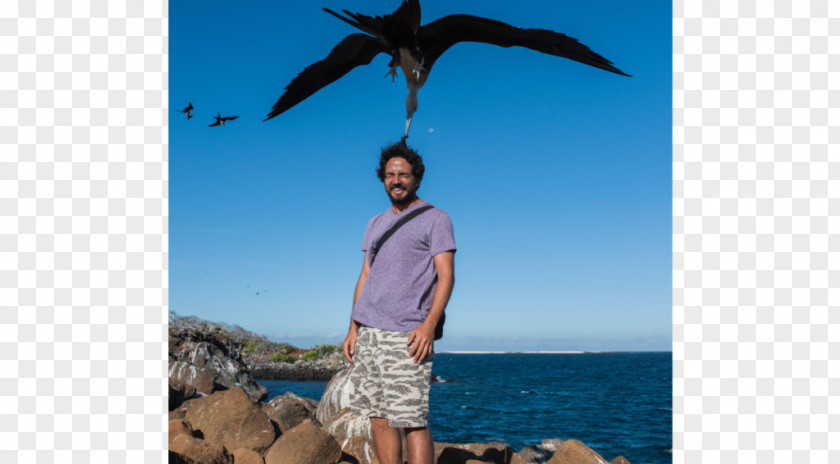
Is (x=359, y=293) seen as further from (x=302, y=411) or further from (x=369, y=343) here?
(x=302, y=411)

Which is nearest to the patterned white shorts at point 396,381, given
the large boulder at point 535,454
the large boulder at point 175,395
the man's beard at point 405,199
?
the man's beard at point 405,199

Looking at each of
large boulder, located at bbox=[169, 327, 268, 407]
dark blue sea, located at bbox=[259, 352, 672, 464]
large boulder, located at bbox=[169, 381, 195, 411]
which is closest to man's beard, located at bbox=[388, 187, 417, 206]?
large boulder, located at bbox=[169, 381, 195, 411]

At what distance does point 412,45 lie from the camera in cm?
384

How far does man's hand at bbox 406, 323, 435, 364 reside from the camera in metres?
3.45

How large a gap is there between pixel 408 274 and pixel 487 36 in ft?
5.06

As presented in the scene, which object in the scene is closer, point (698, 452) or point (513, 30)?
point (698, 452)

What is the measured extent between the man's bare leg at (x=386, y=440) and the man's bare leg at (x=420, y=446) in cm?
17

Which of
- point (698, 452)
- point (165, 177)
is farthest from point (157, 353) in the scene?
point (698, 452)

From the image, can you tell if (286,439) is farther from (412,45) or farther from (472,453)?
(412,45)

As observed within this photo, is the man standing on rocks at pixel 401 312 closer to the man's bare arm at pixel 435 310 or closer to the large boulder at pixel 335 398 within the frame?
the man's bare arm at pixel 435 310

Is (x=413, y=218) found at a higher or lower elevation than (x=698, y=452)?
higher

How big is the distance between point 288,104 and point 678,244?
245cm

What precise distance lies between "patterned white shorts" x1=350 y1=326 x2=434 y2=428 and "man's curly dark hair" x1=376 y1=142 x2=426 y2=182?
3.18 ft

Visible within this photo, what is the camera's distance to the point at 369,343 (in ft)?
12.1
